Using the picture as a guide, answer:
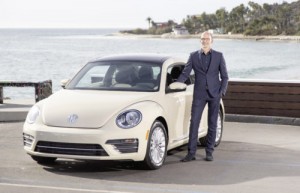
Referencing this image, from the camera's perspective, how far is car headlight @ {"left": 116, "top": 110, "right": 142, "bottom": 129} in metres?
7.98

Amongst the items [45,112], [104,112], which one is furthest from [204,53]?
[45,112]

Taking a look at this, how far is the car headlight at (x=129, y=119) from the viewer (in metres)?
7.98

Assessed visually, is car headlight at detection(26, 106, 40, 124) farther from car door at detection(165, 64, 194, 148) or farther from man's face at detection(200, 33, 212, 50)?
man's face at detection(200, 33, 212, 50)

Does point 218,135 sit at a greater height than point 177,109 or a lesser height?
lesser

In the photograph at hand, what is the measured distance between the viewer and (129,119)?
8.04m

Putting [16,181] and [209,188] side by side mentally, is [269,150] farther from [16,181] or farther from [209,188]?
[16,181]

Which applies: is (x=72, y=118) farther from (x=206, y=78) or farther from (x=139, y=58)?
(x=206, y=78)

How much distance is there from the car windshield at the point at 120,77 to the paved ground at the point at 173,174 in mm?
1060

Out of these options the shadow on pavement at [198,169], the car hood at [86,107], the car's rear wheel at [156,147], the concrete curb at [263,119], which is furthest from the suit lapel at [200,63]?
the concrete curb at [263,119]

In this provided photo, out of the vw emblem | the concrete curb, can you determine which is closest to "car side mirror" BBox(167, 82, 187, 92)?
the vw emblem

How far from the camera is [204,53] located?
884 centimetres

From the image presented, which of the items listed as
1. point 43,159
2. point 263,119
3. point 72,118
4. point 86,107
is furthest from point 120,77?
point 263,119

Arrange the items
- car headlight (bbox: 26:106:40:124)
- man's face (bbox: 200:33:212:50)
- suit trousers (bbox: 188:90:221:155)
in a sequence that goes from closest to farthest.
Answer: car headlight (bbox: 26:106:40:124), man's face (bbox: 200:33:212:50), suit trousers (bbox: 188:90:221:155)

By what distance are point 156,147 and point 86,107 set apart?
1.06 m
